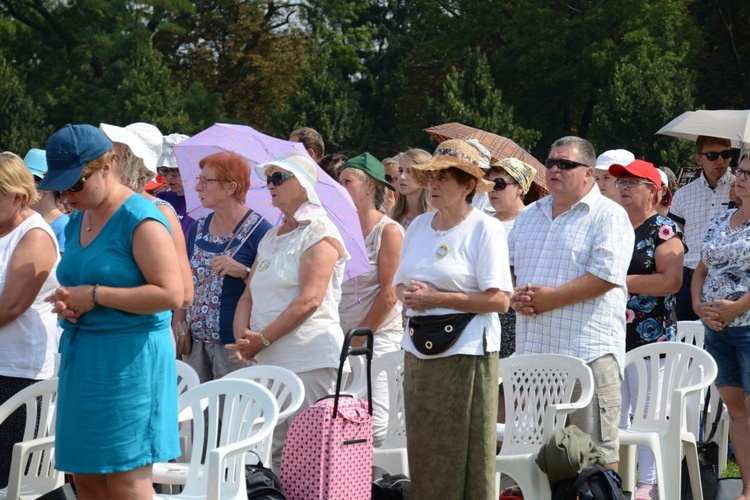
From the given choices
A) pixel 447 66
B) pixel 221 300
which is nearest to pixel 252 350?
pixel 221 300

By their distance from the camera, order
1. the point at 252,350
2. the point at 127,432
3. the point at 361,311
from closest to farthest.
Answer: the point at 127,432
the point at 252,350
the point at 361,311

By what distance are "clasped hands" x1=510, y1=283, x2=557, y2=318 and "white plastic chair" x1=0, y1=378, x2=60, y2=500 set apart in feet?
6.90

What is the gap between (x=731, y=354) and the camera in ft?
18.8

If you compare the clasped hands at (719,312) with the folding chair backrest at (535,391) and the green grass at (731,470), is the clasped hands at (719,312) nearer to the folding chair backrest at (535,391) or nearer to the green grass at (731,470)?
the folding chair backrest at (535,391)

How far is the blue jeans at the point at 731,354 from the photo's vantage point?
5.61 meters

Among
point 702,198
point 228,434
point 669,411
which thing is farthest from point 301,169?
point 702,198

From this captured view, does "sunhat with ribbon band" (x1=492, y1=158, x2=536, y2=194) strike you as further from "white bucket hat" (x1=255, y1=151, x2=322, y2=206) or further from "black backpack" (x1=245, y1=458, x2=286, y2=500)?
"black backpack" (x1=245, y1=458, x2=286, y2=500)

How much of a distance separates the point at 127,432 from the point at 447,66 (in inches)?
1413

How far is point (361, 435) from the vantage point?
436 cm

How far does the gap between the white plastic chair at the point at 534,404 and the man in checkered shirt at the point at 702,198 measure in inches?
117

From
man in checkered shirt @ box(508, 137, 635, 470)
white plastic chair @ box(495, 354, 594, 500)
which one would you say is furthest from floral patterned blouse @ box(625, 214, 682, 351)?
white plastic chair @ box(495, 354, 594, 500)

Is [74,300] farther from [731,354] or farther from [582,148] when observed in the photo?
[731,354]

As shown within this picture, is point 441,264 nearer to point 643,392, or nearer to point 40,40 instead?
point 643,392

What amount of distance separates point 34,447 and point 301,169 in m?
1.76
